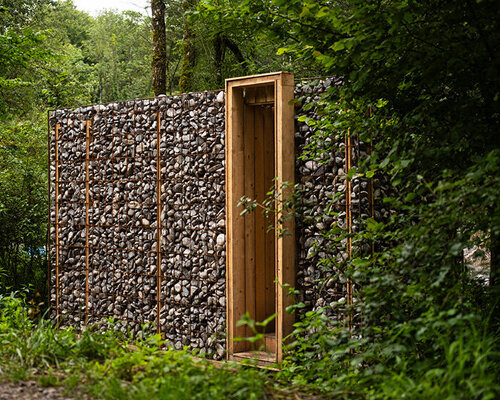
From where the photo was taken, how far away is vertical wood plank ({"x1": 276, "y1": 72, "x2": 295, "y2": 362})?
527 cm

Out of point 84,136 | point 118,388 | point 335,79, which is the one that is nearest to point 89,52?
point 84,136

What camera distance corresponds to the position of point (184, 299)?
607cm

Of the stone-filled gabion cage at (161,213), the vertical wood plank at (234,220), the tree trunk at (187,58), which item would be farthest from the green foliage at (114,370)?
the tree trunk at (187,58)

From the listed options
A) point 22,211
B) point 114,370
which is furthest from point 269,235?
point 22,211

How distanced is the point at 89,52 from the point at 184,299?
93.6 feet

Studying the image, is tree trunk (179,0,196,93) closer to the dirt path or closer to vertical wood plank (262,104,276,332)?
vertical wood plank (262,104,276,332)

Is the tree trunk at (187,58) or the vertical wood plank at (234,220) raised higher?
the tree trunk at (187,58)

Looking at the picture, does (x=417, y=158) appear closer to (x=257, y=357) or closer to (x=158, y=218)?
(x=257, y=357)

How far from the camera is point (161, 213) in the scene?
6289 millimetres

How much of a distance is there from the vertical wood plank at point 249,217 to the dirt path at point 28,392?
265 centimetres

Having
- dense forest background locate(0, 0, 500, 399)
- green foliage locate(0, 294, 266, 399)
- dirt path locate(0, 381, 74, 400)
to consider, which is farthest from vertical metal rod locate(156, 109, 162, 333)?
dirt path locate(0, 381, 74, 400)

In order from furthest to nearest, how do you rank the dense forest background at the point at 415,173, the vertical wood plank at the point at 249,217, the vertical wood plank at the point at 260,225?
the vertical wood plank at the point at 260,225
the vertical wood plank at the point at 249,217
the dense forest background at the point at 415,173

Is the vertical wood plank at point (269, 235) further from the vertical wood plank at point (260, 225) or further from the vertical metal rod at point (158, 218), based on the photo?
the vertical metal rod at point (158, 218)

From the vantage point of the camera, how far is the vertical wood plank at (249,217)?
5.77 metres
